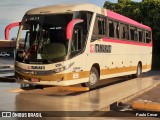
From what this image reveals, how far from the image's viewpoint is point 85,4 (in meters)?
15.4

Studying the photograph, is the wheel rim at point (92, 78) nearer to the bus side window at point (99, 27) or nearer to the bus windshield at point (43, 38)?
the bus side window at point (99, 27)

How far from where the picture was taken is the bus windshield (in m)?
14.0

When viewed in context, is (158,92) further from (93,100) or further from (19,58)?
(19,58)

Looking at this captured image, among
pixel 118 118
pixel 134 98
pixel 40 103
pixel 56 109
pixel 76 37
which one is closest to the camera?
pixel 118 118

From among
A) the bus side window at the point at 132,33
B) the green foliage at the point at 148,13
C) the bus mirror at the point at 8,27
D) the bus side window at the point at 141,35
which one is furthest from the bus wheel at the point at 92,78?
the green foliage at the point at 148,13

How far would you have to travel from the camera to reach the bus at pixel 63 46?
13.9 meters

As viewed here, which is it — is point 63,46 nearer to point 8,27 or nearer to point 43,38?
point 43,38

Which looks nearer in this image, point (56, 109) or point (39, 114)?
point (39, 114)

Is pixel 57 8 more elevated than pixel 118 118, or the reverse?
pixel 57 8

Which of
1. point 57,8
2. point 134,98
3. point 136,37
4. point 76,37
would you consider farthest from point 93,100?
point 136,37

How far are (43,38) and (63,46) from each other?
3.07 feet

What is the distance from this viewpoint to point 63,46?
13.9m

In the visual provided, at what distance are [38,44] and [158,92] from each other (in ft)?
17.6

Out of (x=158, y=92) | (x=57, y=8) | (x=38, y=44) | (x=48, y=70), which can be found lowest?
(x=158, y=92)
